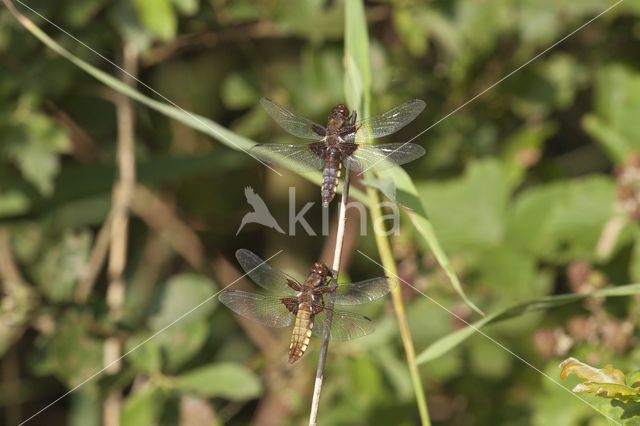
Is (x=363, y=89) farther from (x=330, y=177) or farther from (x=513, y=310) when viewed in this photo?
(x=513, y=310)

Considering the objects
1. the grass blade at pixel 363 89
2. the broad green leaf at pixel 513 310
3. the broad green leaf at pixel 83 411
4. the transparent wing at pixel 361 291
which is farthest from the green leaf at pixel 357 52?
the broad green leaf at pixel 83 411

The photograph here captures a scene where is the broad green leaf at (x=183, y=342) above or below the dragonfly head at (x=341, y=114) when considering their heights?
below

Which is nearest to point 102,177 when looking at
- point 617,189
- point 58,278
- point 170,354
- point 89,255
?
point 89,255

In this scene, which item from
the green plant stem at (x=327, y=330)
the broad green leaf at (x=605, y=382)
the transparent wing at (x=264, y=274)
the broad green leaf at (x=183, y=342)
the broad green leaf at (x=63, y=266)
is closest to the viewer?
the broad green leaf at (x=605, y=382)

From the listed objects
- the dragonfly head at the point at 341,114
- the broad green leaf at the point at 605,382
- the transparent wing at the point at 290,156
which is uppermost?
the dragonfly head at the point at 341,114

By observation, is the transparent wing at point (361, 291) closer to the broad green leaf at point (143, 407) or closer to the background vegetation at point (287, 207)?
the background vegetation at point (287, 207)

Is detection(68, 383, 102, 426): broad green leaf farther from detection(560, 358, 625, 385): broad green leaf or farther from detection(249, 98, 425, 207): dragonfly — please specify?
detection(560, 358, 625, 385): broad green leaf
